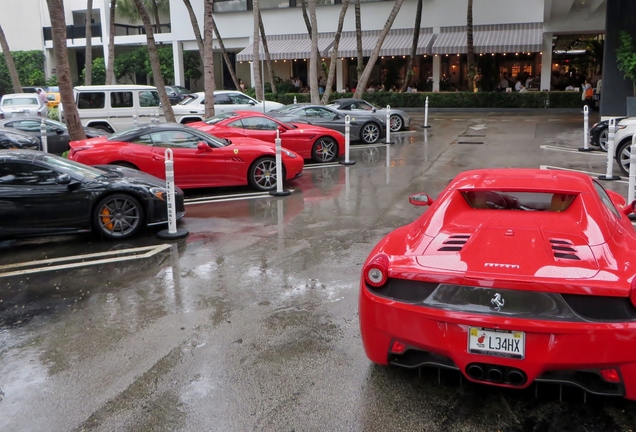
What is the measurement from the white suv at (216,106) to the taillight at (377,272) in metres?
18.1

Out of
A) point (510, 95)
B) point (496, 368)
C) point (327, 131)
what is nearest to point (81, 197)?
point (496, 368)

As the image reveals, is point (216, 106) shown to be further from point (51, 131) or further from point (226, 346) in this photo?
point (226, 346)

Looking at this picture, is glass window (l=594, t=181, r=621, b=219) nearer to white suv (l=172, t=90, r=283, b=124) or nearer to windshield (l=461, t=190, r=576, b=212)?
windshield (l=461, t=190, r=576, b=212)

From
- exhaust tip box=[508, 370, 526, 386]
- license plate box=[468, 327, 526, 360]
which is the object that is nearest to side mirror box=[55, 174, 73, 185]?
license plate box=[468, 327, 526, 360]

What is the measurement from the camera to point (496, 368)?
3.76 m

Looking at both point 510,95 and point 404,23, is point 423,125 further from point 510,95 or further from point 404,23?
point 404,23

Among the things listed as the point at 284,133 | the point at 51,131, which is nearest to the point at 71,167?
the point at 284,133

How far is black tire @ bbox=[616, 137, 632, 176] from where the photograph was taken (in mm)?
13156

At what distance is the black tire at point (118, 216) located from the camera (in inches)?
338

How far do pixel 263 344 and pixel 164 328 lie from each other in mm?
1021

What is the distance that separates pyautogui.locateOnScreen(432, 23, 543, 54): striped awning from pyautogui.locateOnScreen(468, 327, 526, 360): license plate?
3216cm

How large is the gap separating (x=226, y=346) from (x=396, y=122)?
19.3 metres

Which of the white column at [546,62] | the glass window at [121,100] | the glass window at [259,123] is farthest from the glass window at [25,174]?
the white column at [546,62]

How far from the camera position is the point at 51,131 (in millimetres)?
18125
